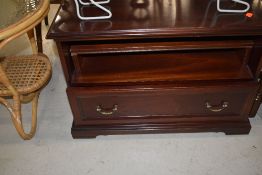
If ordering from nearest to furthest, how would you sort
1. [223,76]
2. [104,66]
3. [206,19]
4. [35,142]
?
[206,19] < [223,76] < [104,66] < [35,142]

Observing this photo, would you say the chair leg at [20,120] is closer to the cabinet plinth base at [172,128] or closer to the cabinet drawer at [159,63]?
the cabinet plinth base at [172,128]

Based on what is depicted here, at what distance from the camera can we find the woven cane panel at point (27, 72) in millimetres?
1178

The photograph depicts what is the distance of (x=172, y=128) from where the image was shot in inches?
48.8

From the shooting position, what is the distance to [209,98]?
1136mm

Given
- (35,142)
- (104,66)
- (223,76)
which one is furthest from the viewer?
(35,142)

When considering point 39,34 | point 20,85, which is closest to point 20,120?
point 20,85

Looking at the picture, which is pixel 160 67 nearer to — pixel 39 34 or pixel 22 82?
pixel 22 82

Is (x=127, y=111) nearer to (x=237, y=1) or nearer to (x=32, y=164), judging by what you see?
(x=32, y=164)

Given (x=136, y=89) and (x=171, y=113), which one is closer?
(x=136, y=89)

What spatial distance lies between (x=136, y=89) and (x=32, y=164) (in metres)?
0.61

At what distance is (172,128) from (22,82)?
744 mm

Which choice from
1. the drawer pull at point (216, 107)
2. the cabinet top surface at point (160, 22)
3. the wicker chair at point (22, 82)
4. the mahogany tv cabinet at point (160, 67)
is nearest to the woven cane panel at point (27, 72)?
the wicker chair at point (22, 82)

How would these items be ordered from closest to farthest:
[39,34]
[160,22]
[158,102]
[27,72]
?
[160,22] → [158,102] → [27,72] → [39,34]

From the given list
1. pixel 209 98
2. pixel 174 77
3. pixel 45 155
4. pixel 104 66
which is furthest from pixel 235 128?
pixel 45 155
